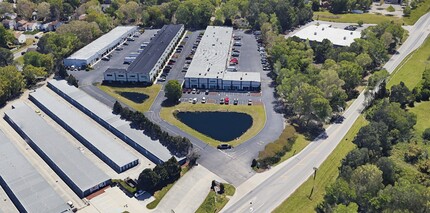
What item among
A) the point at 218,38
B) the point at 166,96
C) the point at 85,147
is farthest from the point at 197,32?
the point at 85,147

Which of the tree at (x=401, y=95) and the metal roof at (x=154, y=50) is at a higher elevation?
the metal roof at (x=154, y=50)

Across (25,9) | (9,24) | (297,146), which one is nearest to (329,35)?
(297,146)

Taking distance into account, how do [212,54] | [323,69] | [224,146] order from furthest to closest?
1. [212,54]
2. [323,69]
3. [224,146]

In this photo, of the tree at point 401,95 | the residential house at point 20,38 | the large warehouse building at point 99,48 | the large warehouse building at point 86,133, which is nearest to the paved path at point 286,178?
the tree at point 401,95

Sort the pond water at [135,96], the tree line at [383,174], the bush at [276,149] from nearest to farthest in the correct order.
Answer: the tree line at [383,174] < the bush at [276,149] < the pond water at [135,96]

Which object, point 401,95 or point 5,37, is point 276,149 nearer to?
point 401,95

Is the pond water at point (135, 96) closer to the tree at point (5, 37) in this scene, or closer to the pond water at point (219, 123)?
the pond water at point (219, 123)
